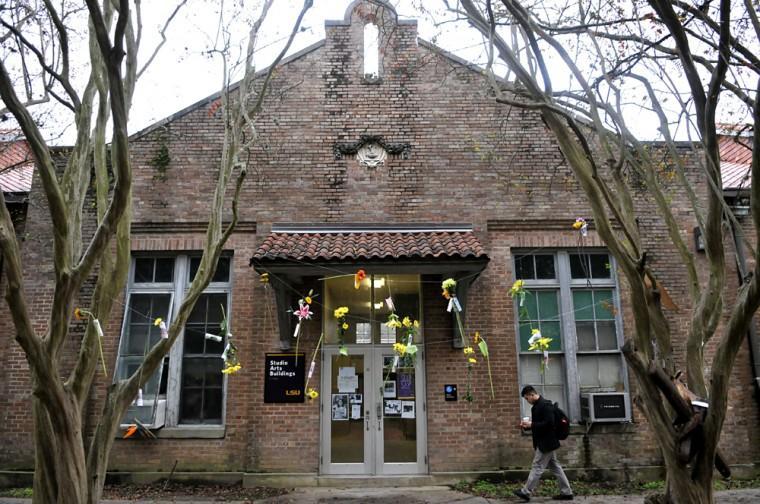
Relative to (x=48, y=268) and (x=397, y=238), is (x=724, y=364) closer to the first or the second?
(x=397, y=238)

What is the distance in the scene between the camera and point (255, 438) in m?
9.55

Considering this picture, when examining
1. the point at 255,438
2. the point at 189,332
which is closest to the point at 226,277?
the point at 189,332

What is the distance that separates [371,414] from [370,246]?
2.89 m

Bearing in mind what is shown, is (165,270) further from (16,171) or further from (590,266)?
(590,266)

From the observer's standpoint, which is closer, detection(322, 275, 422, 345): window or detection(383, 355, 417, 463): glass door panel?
detection(383, 355, 417, 463): glass door panel

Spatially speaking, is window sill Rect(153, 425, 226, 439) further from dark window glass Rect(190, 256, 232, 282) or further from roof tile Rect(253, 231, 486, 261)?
roof tile Rect(253, 231, 486, 261)

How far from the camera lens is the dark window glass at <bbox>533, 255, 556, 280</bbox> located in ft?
34.4

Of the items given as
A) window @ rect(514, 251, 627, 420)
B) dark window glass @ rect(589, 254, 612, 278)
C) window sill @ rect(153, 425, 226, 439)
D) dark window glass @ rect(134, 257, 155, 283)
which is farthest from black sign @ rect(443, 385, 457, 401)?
dark window glass @ rect(134, 257, 155, 283)

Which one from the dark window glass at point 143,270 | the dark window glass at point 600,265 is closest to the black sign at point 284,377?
the dark window glass at point 143,270

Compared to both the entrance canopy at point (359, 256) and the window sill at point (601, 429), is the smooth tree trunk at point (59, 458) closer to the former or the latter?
the entrance canopy at point (359, 256)

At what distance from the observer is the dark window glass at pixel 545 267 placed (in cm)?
1048

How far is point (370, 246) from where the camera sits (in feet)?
30.6

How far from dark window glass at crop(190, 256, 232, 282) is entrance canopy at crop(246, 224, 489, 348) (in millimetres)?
1152

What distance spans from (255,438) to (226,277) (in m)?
2.87
